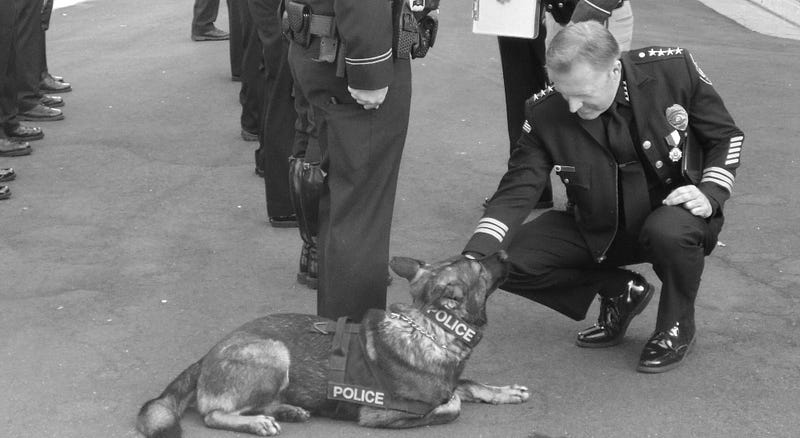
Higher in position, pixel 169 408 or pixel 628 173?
pixel 628 173

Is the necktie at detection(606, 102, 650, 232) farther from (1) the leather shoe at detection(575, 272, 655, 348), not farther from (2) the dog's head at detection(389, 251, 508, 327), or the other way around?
(2) the dog's head at detection(389, 251, 508, 327)

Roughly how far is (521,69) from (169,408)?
9.80 ft

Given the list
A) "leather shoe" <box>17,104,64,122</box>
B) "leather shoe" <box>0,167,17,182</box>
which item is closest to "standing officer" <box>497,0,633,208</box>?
"leather shoe" <box>0,167,17,182</box>

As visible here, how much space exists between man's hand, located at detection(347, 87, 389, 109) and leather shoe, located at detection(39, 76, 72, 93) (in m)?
5.62

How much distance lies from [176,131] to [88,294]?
3085mm

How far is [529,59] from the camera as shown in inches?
233

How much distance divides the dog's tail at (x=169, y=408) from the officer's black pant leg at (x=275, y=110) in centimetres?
218

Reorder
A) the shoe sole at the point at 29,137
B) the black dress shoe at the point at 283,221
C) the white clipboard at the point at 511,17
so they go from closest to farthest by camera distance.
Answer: the white clipboard at the point at 511,17 < the black dress shoe at the point at 283,221 < the shoe sole at the point at 29,137

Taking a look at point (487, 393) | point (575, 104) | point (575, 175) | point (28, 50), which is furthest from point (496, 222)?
point (28, 50)

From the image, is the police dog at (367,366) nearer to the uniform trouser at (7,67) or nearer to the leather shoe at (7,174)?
the leather shoe at (7,174)

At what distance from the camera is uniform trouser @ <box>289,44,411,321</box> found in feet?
13.3

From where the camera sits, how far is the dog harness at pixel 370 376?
12.0 feet

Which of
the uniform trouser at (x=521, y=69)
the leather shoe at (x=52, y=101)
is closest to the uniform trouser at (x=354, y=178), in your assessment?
the uniform trouser at (x=521, y=69)

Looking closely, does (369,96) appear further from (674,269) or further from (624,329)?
(624,329)
